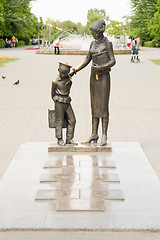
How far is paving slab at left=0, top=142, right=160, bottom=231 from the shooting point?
4.56m

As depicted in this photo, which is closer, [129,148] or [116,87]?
[129,148]

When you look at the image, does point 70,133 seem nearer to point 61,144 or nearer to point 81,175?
point 61,144

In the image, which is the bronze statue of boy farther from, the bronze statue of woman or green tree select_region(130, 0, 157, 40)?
green tree select_region(130, 0, 157, 40)

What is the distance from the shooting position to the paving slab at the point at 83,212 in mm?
4559

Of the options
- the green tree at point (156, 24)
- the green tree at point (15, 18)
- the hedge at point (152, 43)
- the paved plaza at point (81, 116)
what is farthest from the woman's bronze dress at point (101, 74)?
the hedge at point (152, 43)

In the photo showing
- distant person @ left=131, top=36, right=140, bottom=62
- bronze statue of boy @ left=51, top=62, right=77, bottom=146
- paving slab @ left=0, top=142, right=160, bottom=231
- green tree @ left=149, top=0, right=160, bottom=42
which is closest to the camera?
paving slab @ left=0, top=142, right=160, bottom=231

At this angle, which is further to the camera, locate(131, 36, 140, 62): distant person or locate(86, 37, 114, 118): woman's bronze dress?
locate(131, 36, 140, 62): distant person

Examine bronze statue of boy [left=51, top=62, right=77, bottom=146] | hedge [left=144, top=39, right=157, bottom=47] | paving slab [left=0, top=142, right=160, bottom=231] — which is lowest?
hedge [left=144, top=39, right=157, bottom=47]

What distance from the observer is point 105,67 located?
6797 mm

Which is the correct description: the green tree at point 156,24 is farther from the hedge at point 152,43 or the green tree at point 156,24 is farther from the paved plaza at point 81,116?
the paved plaza at point 81,116

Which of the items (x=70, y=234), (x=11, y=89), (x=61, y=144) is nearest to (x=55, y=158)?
(x=61, y=144)

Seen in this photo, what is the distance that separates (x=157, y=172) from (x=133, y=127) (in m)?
2.96

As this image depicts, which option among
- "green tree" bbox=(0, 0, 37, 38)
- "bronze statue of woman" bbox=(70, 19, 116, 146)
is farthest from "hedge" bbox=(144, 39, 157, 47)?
"bronze statue of woman" bbox=(70, 19, 116, 146)

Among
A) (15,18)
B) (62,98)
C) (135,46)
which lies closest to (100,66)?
(62,98)
